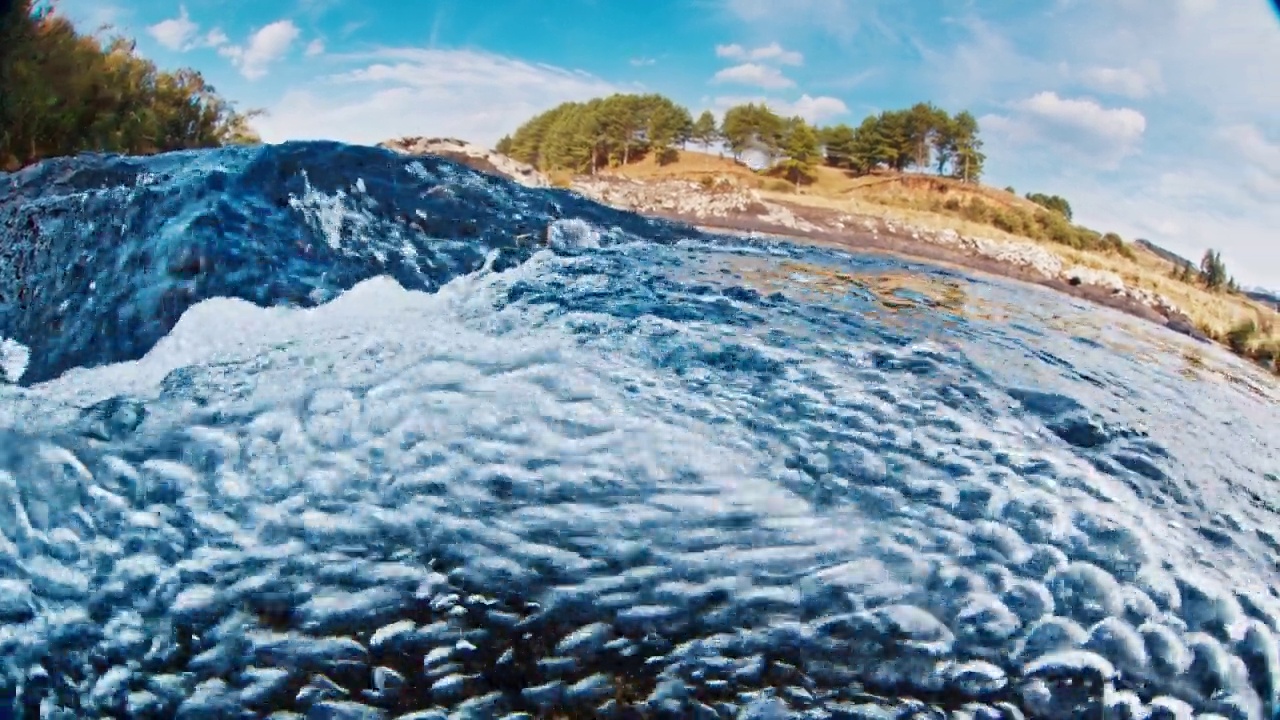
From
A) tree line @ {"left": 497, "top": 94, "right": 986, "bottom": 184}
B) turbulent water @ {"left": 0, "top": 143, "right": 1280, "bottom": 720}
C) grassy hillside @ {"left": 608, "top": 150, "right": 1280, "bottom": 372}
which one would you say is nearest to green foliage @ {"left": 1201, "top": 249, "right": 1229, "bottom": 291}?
grassy hillside @ {"left": 608, "top": 150, "right": 1280, "bottom": 372}

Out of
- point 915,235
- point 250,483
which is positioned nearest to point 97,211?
point 250,483

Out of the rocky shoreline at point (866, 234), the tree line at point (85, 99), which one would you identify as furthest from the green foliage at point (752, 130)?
the tree line at point (85, 99)

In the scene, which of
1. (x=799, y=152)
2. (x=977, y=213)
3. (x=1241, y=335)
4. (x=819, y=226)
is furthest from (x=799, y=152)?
(x=1241, y=335)

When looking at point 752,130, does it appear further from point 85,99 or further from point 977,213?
point 85,99

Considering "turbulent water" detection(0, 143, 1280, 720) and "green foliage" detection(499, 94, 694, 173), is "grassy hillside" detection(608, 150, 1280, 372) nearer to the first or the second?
"green foliage" detection(499, 94, 694, 173)

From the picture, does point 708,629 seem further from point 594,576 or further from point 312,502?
point 312,502
